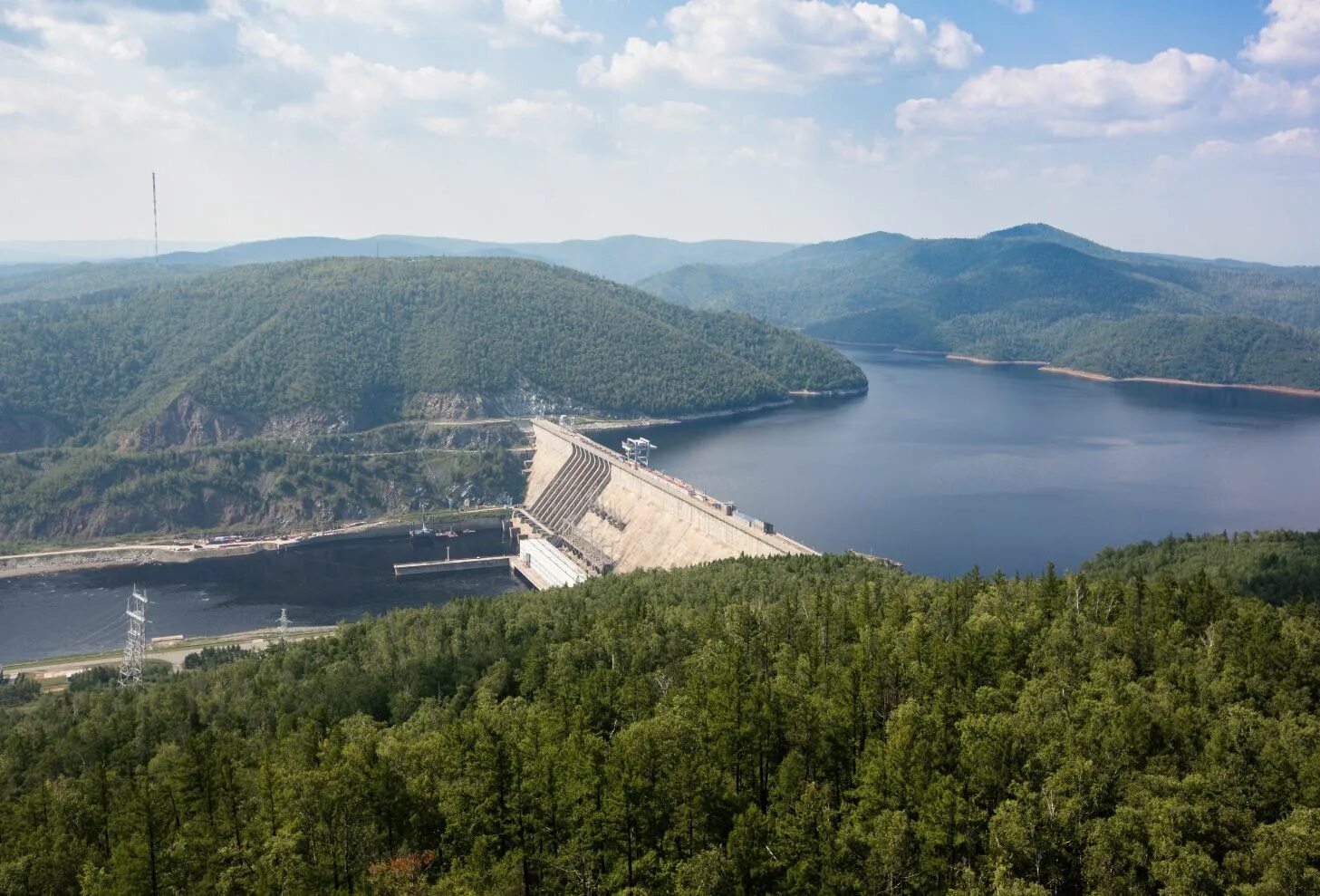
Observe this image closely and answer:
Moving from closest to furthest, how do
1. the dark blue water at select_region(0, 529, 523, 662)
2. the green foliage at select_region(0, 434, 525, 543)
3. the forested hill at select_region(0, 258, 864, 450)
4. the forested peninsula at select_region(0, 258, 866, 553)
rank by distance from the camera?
1. the dark blue water at select_region(0, 529, 523, 662)
2. the green foliage at select_region(0, 434, 525, 543)
3. the forested peninsula at select_region(0, 258, 866, 553)
4. the forested hill at select_region(0, 258, 864, 450)

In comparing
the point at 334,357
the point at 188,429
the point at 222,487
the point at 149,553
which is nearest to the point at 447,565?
the point at 149,553

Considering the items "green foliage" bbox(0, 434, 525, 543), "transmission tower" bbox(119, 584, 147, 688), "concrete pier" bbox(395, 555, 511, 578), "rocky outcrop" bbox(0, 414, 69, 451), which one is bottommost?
"concrete pier" bbox(395, 555, 511, 578)

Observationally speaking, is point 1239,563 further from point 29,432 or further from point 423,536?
point 29,432

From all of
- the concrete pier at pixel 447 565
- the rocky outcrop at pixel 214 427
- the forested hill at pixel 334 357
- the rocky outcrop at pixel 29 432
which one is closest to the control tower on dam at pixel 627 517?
the concrete pier at pixel 447 565

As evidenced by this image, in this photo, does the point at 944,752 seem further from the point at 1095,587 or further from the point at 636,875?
the point at 1095,587

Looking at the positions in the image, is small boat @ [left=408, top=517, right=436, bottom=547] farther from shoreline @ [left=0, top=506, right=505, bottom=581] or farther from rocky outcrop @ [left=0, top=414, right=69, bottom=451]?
rocky outcrop @ [left=0, top=414, right=69, bottom=451]

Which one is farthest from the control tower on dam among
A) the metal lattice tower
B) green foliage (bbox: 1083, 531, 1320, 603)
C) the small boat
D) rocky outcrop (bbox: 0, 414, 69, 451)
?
rocky outcrop (bbox: 0, 414, 69, 451)
